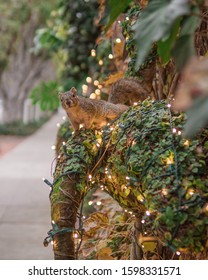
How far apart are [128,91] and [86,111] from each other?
0.50m

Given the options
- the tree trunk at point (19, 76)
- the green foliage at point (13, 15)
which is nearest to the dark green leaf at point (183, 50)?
the green foliage at point (13, 15)

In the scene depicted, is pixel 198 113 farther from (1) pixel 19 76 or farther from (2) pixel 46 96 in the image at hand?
(1) pixel 19 76

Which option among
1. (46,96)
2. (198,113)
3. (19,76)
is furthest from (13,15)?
(198,113)

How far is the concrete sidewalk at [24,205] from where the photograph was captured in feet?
16.8

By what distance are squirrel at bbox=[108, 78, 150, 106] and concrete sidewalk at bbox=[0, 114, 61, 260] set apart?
206 cm

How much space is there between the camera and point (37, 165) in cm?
1065

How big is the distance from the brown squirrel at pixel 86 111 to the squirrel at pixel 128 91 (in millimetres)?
291

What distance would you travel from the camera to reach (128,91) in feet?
10.9

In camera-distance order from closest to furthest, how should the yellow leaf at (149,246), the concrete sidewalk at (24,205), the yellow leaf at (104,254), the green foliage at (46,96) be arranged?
the yellow leaf at (149,246) < the yellow leaf at (104,254) < the concrete sidewalk at (24,205) < the green foliage at (46,96)

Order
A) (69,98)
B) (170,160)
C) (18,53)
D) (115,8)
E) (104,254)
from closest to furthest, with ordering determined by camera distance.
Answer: (115,8)
(170,160)
(69,98)
(104,254)
(18,53)

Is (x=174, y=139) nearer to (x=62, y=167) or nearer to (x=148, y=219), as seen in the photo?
(x=148, y=219)

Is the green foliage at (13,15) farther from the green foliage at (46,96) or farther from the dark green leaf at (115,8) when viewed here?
the dark green leaf at (115,8)
